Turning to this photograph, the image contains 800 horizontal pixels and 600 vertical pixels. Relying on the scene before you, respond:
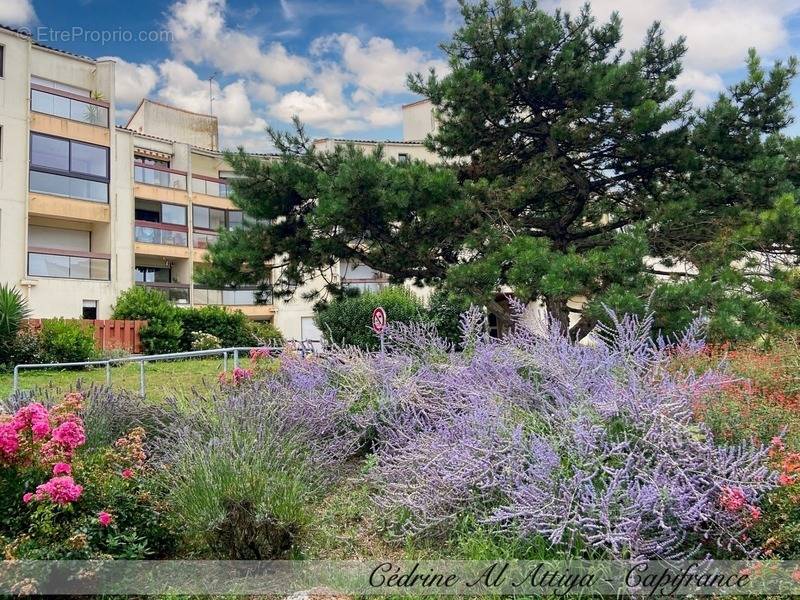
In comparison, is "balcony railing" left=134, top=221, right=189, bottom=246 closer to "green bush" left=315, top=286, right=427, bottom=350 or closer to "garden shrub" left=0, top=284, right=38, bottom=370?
"garden shrub" left=0, top=284, right=38, bottom=370

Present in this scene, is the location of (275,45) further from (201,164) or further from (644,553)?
(201,164)

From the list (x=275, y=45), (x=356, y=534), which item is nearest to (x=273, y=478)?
(x=356, y=534)

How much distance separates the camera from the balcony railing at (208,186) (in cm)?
3291

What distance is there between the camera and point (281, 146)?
9.80 m

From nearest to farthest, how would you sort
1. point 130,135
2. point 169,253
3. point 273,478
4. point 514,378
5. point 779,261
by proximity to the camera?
point 273,478 < point 514,378 < point 779,261 < point 130,135 < point 169,253

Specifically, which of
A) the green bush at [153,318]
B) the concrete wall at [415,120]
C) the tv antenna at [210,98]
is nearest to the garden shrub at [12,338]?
the green bush at [153,318]

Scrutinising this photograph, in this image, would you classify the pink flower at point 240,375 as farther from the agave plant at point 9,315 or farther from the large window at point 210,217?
the large window at point 210,217

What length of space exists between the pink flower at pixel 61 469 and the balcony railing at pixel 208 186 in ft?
102

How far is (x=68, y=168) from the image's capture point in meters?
24.4

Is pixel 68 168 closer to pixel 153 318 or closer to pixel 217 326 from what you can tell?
pixel 153 318

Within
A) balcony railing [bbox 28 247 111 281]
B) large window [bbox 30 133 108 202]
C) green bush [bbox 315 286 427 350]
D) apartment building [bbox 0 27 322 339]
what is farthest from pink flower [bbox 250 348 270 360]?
large window [bbox 30 133 108 202]

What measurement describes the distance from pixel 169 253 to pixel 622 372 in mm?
29389

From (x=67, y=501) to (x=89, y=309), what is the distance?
24253 millimetres

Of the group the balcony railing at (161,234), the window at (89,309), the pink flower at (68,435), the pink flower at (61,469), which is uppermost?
the balcony railing at (161,234)
